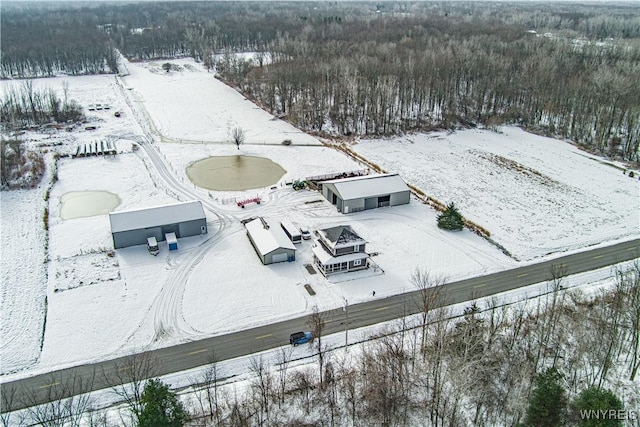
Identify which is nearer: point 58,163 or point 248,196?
point 248,196

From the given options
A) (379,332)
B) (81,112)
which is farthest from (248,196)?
(81,112)

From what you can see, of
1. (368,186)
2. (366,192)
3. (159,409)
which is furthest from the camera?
(368,186)

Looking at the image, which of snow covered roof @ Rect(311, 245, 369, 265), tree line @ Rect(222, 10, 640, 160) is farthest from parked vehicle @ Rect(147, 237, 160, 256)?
tree line @ Rect(222, 10, 640, 160)

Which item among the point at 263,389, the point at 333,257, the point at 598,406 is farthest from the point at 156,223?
the point at 598,406

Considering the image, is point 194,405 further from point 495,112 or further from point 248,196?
point 495,112

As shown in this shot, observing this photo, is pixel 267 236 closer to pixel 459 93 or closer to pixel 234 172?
pixel 234 172

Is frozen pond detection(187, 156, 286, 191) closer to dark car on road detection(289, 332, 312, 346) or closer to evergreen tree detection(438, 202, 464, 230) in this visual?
evergreen tree detection(438, 202, 464, 230)
